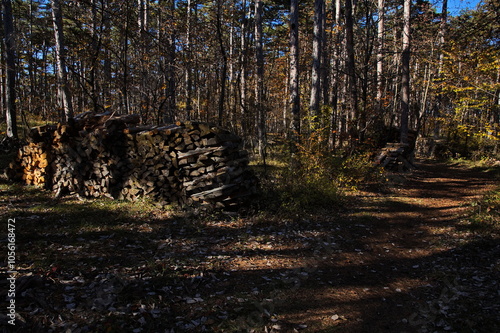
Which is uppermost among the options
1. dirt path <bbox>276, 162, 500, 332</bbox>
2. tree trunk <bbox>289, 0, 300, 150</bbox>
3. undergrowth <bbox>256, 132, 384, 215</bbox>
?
tree trunk <bbox>289, 0, 300, 150</bbox>

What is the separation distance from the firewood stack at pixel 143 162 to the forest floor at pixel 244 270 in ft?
1.56

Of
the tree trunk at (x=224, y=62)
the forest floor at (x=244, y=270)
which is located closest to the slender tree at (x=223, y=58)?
the tree trunk at (x=224, y=62)

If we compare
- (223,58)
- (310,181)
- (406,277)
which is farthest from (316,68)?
(406,277)

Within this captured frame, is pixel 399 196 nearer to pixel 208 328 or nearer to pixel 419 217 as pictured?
pixel 419 217

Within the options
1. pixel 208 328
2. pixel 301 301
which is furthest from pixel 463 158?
pixel 208 328

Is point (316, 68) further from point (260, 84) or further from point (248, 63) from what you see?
point (248, 63)

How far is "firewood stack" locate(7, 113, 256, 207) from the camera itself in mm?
6781

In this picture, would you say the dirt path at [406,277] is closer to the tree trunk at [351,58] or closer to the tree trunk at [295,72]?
the tree trunk at [295,72]

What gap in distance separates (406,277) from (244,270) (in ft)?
8.78

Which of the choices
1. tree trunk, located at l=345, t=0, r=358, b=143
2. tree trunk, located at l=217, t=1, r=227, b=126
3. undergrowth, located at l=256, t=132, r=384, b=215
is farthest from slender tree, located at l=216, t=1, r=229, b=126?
tree trunk, located at l=345, t=0, r=358, b=143

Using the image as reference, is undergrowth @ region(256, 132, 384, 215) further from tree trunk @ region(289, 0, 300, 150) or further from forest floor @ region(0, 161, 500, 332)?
tree trunk @ region(289, 0, 300, 150)

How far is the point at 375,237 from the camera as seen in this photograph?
20.4 feet

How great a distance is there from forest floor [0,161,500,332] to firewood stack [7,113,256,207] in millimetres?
→ 475

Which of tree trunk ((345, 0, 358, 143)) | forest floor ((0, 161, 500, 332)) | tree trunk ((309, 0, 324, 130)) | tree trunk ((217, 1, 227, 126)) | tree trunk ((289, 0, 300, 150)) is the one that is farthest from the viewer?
tree trunk ((309, 0, 324, 130))
